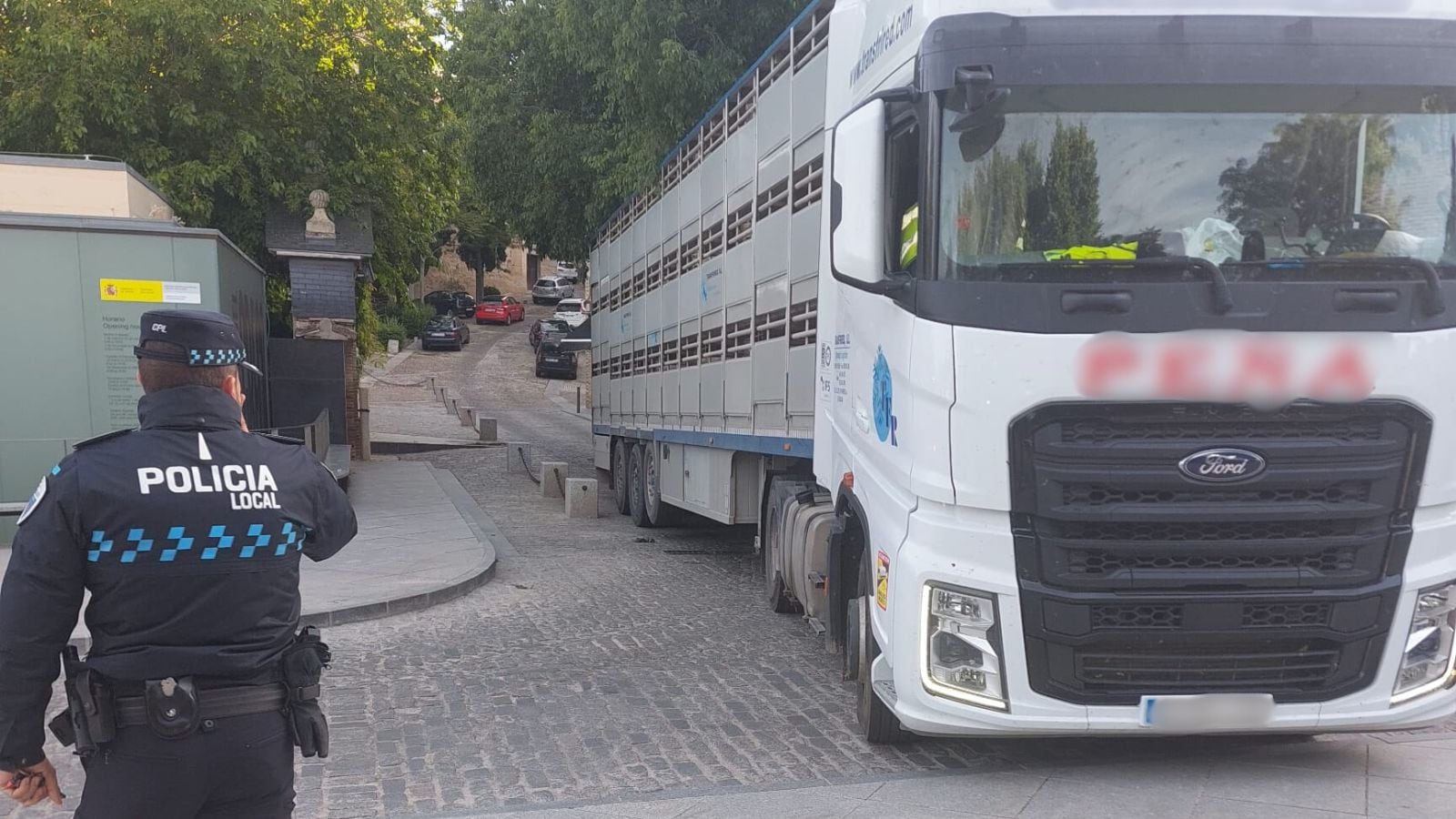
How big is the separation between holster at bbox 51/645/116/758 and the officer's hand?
9cm

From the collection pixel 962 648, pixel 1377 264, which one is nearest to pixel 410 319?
pixel 962 648

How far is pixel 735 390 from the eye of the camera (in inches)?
353

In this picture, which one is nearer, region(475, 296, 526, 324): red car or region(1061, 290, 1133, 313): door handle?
region(1061, 290, 1133, 313): door handle

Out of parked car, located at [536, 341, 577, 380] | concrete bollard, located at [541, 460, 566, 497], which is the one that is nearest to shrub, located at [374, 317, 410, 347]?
parked car, located at [536, 341, 577, 380]

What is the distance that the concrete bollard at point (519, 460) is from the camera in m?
19.6

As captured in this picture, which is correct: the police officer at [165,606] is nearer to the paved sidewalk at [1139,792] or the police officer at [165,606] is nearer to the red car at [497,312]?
the paved sidewalk at [1139,792]

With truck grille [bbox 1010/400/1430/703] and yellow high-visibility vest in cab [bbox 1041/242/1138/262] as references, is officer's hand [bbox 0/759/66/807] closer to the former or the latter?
truck grille [bbox 1010/400/1430/703]

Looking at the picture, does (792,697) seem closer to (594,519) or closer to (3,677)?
(3,677)

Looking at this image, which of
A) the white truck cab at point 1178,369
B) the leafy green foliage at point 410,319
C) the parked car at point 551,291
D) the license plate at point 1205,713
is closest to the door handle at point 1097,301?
the white truck cab at point 1178,369

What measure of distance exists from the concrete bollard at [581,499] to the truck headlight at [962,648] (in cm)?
1059

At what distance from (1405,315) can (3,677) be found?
14.3 feet

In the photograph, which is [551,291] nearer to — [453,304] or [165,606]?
[453,304]

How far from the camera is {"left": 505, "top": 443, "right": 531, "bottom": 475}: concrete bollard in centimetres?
1958

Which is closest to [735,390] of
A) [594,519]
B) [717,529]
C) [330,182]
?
[717,529]
